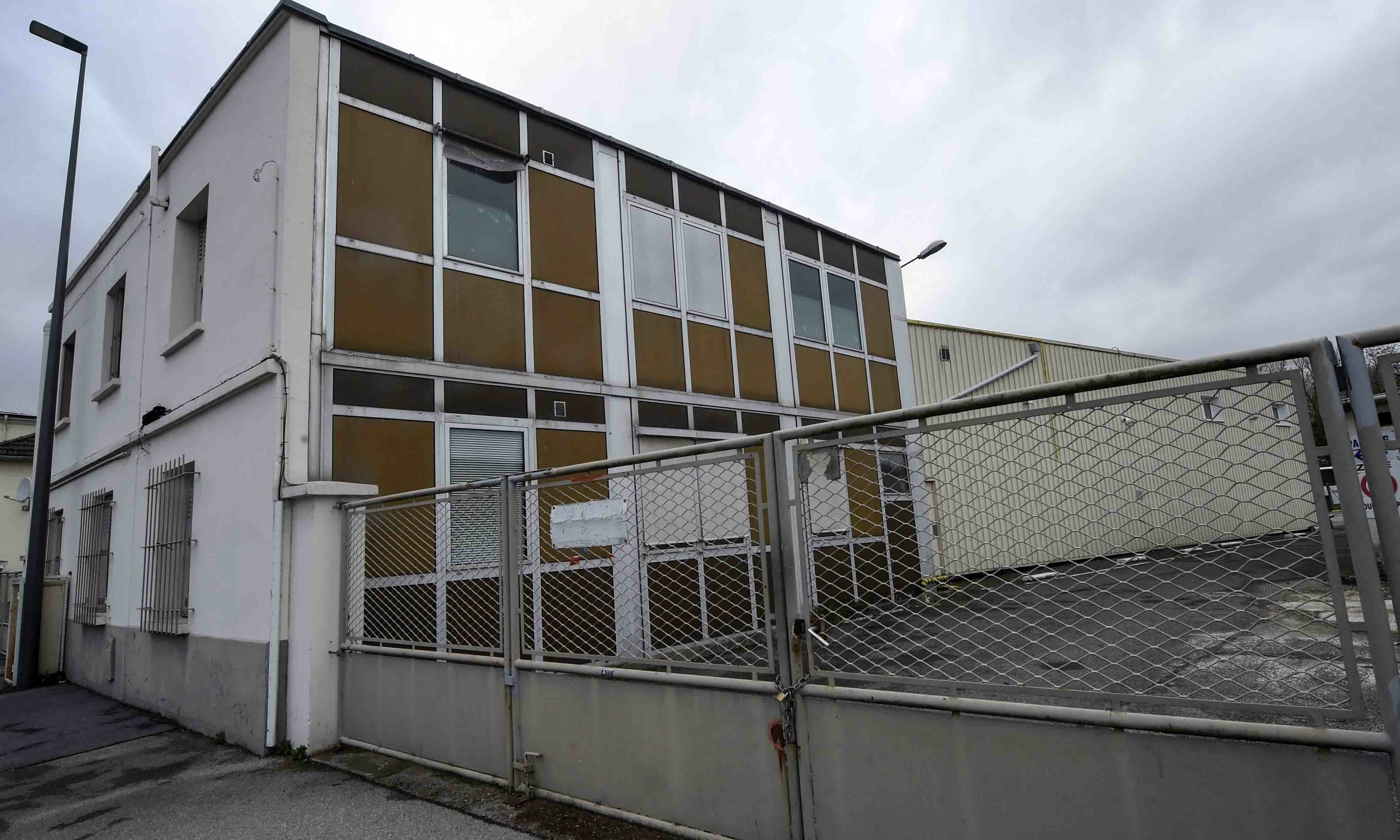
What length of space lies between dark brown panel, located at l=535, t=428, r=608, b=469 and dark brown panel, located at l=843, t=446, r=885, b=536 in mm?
2778

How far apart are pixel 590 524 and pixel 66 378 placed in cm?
1329

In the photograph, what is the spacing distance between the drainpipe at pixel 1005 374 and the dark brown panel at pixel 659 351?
803 centimetres

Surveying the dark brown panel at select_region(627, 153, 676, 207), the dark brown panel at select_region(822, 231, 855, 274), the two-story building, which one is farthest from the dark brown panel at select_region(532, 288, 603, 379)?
the dark brown panel at select_region(822, 231, 855, 274)

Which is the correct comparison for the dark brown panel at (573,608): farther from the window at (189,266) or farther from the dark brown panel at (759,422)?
the window at (189,266)

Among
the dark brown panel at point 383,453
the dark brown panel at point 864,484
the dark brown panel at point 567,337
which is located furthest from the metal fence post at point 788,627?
the dark brown panel at point 567,337

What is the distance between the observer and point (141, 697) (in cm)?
816

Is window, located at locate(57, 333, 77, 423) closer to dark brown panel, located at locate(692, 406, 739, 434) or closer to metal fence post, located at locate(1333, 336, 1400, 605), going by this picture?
dark brown panel, located at locate(692, 406, 739, 434)

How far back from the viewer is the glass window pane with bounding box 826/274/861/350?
11.8 metres

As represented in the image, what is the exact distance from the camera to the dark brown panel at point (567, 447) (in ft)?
25.5

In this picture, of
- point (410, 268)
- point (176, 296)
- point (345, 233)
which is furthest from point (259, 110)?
point (176, 296)

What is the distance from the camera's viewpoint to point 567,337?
824cm

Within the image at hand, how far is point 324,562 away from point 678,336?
4819 mm

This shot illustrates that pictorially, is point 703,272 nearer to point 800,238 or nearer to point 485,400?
point 800,238

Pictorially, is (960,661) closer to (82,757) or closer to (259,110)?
(82,757)
